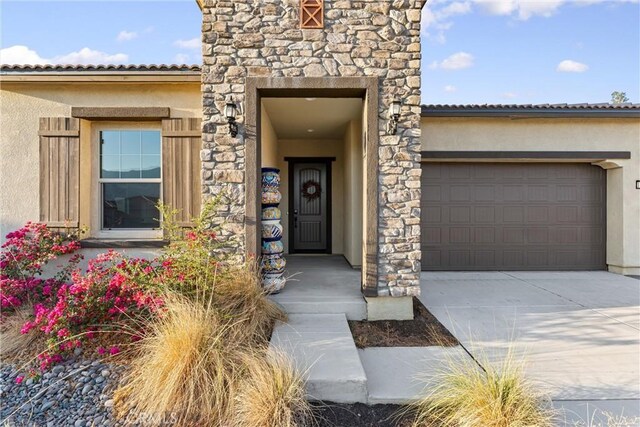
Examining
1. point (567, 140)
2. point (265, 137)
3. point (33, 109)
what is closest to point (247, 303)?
point (265, 137)

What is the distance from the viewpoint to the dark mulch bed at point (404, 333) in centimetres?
358

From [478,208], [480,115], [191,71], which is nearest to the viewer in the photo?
[191,71]

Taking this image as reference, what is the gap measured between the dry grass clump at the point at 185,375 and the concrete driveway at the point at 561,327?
7.75ft

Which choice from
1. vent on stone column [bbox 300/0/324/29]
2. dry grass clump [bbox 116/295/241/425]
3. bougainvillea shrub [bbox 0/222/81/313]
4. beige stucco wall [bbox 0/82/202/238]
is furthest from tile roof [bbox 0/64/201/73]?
dry grass clump [bbox 116/295/241/425]

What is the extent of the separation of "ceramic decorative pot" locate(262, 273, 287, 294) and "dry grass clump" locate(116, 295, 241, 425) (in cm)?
152

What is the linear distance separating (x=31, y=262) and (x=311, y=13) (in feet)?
16.5

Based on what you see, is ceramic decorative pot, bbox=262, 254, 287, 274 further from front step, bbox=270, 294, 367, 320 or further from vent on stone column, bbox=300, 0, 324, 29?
vent on stone column, bbox=300, 0, 324, 29

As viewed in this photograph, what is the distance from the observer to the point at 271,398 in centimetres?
229

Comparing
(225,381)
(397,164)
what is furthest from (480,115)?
(225,381)

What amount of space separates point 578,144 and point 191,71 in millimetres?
7349

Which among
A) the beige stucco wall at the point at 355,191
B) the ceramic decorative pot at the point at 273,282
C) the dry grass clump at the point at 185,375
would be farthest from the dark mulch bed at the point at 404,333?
the beige stucco wall at the point at 355,191

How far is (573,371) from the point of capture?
3010 mm

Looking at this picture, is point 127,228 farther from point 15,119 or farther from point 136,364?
point 136,364

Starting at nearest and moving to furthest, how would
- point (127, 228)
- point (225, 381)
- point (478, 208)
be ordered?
point (225, 381)
point (127, 228)
point (478, 208)
